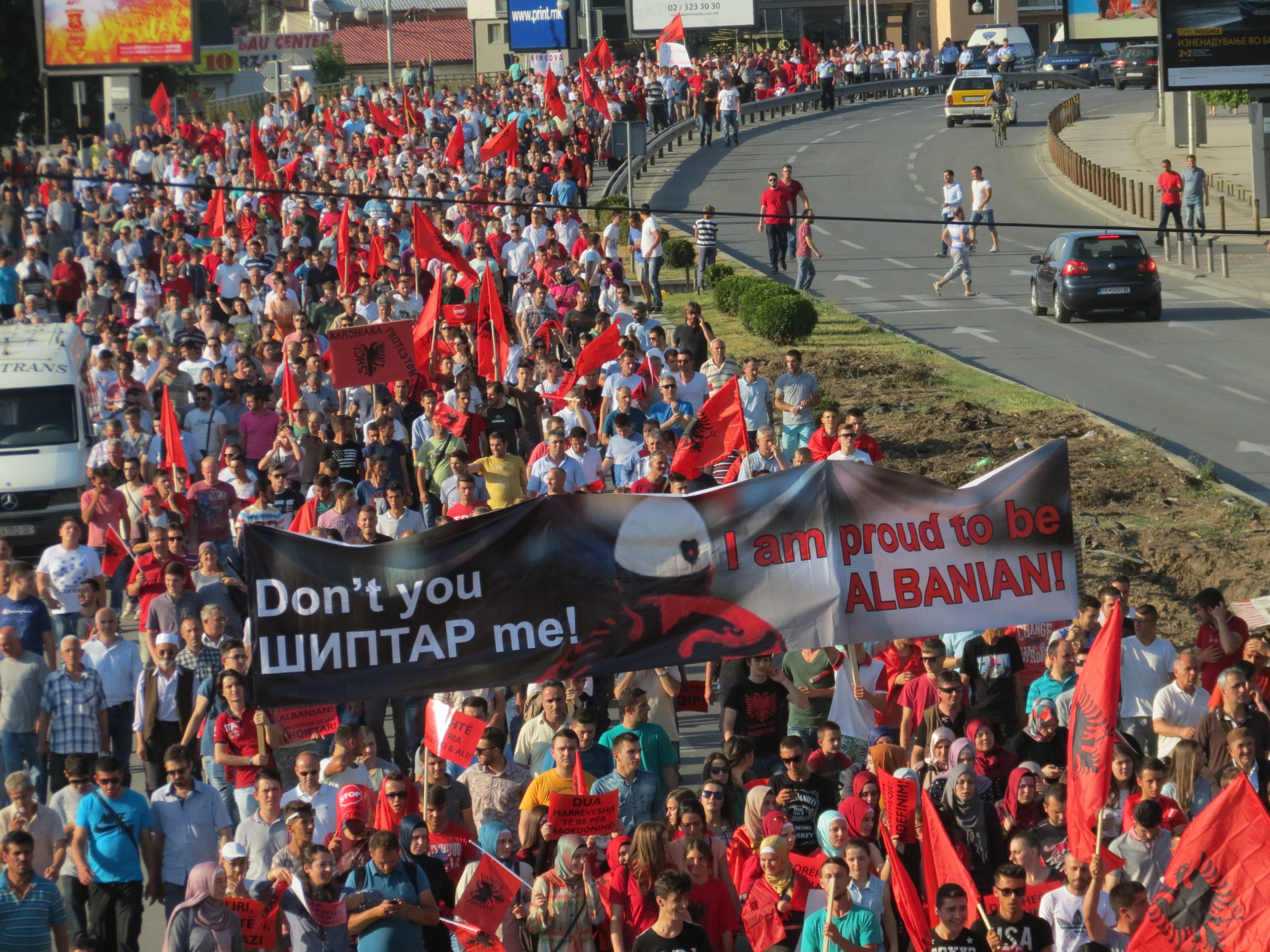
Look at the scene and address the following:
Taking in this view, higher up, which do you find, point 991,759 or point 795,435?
point 795,435

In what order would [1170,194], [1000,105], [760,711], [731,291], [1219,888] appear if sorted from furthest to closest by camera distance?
[1000,105]
[1170,194]
[731,291]
[760,711]
[1219,888]

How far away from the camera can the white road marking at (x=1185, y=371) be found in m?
26.3

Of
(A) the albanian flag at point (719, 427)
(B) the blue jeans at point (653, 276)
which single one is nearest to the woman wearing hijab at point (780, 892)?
(A) the albanian flag at point (719, 427)

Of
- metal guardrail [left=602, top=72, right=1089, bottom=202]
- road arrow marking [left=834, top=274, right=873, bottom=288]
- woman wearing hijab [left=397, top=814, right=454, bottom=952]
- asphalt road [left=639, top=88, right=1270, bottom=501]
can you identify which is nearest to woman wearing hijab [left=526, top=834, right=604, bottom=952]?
woman wearing hijab [left=397, top=814, right=454, bottom=952]

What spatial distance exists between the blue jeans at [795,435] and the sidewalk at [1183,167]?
489 inches

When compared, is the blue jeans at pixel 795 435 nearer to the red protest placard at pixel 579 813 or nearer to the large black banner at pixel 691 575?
the large black banner at pixel 691 575

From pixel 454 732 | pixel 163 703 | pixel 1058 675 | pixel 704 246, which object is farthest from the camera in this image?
pixel 704 246

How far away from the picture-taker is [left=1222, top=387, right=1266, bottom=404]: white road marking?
24703 millimetres

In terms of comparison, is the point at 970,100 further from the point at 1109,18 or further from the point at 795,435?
the point at 795,435

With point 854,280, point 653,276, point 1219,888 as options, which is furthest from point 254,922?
point 854,280

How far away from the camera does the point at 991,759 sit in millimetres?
10688

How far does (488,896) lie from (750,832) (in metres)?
1.42

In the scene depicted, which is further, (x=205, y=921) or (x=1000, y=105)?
(x=1000, y=105)

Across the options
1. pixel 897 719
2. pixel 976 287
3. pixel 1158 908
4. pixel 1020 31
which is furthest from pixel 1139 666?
pixel 1020 31
